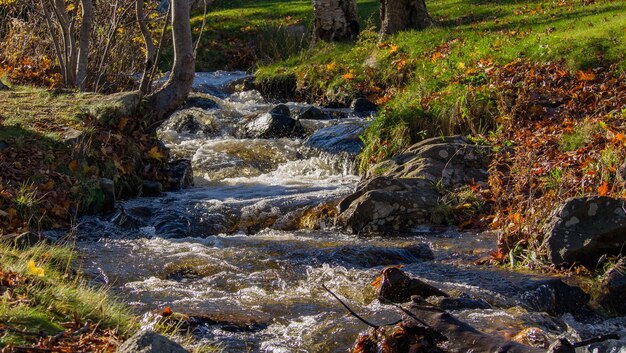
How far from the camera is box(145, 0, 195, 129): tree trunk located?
10.0 meters

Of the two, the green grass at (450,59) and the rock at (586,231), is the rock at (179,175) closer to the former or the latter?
the green grass at (450,59)

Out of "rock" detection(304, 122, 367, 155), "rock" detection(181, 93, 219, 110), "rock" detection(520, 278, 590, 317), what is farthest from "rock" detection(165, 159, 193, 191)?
"rock" detection(520, 278, 590, 317)

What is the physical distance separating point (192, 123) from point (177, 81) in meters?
2.90

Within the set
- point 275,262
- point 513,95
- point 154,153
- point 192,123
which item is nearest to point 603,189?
point 275,262

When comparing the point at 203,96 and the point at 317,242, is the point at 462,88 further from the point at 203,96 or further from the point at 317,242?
the point at 203,96

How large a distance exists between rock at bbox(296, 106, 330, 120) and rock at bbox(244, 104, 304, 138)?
1.79ft

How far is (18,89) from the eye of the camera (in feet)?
36.8

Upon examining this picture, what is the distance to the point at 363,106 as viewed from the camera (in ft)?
45.5

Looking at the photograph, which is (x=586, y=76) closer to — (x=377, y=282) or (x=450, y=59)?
(x=450, y=59)

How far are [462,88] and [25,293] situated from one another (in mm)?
7246

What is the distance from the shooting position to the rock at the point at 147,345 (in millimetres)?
3621

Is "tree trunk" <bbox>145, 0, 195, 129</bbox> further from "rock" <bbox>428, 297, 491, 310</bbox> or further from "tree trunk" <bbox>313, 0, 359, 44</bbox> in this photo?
"tree trunk" <bbox>313, 0, 359, 44</bbox>

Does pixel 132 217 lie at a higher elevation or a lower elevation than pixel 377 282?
lower

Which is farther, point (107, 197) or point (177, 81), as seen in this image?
point (177, 81)
